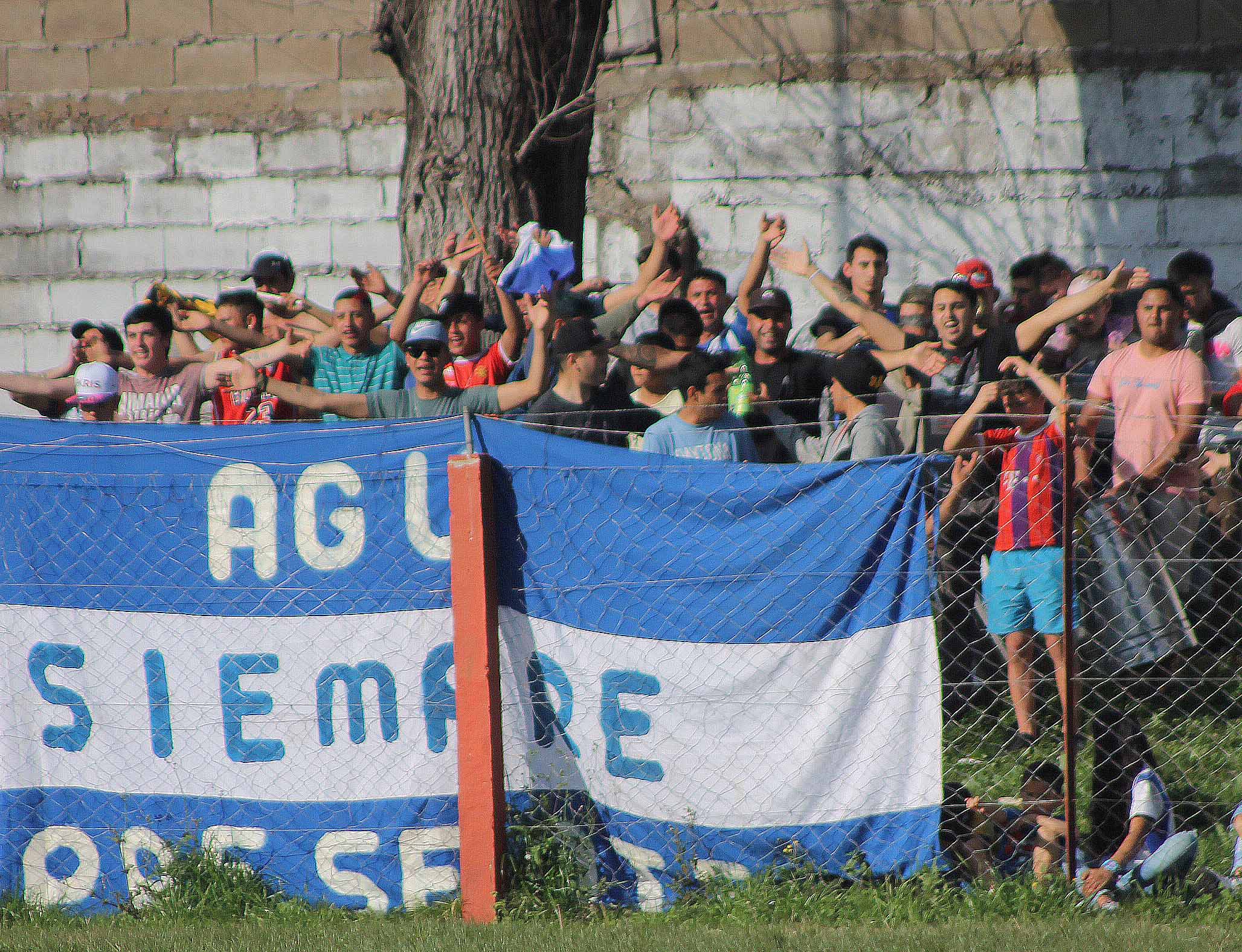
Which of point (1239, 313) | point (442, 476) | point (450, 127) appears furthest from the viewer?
point (450, 127)

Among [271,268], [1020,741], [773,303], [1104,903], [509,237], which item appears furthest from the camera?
[271,268]

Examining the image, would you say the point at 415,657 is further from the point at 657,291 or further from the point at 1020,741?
the point at 657,291

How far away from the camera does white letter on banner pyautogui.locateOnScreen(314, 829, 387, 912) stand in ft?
16.6

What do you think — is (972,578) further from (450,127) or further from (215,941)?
(450,127)

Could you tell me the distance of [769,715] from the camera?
190 inches

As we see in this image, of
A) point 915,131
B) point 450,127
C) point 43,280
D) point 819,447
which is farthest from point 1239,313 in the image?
point 43,280

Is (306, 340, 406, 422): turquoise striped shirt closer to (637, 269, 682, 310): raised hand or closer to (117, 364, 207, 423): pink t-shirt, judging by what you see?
(117, 364, 207, 423): pink t-shirt

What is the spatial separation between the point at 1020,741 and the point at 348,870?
254cm

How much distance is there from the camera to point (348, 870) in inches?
200

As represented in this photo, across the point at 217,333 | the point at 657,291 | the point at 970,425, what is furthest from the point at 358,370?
the point at 970,425

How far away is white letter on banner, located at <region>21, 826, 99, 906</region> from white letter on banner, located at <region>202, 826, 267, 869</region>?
0.48 metres

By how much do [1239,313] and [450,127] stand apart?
436cm

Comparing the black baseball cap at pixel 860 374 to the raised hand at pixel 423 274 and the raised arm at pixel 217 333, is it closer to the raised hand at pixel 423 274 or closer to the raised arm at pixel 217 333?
the raised hand at pixel 423 274

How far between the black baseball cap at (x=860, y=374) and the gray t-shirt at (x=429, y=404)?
1.58 m
